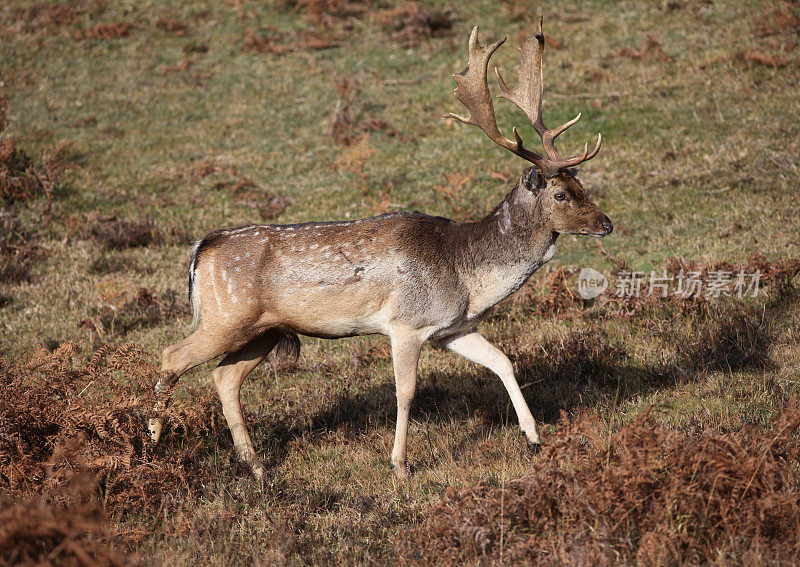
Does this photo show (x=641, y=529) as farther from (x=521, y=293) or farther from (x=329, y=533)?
(x=521, y=293)

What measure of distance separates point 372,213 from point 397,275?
579cm

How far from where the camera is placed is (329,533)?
4.27 m

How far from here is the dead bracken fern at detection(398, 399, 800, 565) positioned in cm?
352

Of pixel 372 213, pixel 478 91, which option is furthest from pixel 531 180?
pixel 372 213

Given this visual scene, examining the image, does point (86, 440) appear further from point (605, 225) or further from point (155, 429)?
point (605, 225)

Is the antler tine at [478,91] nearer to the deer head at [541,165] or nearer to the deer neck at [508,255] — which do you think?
the deer head at [541,165]

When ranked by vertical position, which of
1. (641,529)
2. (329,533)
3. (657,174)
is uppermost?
(641,529)

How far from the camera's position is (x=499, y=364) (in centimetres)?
558

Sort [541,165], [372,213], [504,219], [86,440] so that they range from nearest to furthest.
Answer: [86,440], [541,165], [504,219], [372,213]

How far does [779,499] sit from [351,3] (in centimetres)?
1813

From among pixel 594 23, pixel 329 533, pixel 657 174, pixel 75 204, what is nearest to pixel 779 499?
pixel 329 533

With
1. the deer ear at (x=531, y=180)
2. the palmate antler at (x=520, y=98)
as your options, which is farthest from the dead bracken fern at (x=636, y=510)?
the palmate antler at (x=520, y=98)

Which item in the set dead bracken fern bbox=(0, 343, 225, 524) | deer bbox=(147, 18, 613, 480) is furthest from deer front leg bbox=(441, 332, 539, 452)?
dead bracken fern bbox=(0, 343, 225, 524)

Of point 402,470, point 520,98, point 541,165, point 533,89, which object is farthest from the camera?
point 520,98
